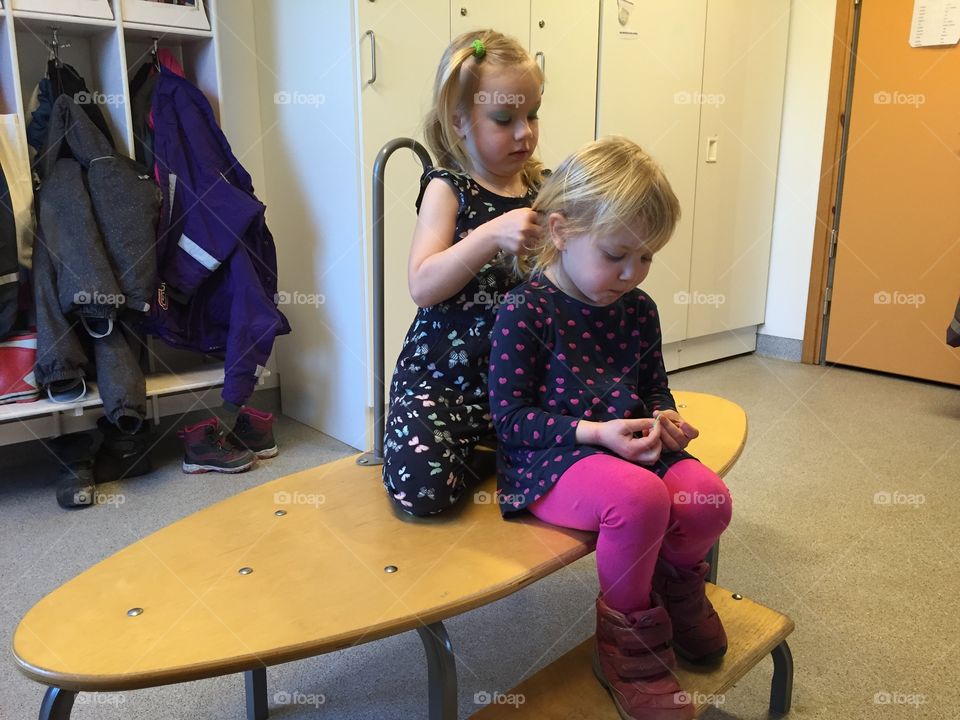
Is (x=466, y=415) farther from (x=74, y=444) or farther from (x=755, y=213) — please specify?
(x=755, y=213)

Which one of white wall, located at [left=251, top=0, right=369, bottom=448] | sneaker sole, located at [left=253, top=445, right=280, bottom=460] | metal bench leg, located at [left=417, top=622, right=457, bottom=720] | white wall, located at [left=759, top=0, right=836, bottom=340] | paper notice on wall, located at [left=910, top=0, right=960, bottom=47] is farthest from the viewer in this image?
white wall, located at [left=759, top=0, right=836, bottom=340]

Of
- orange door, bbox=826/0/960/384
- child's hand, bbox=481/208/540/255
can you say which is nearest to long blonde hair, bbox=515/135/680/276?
child's hand, bbox=481/208/540/255

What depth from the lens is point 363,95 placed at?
2160 mm

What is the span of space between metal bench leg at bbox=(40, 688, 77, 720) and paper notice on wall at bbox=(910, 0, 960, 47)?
3.60m

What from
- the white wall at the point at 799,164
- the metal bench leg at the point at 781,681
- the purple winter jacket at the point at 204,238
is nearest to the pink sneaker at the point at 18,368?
the purple winter jacket at the point at 204,238

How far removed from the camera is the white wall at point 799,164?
339 cm

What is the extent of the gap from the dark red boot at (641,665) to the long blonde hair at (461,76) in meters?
0.78

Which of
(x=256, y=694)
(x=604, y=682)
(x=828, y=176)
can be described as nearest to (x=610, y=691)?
(x=604, y=682)

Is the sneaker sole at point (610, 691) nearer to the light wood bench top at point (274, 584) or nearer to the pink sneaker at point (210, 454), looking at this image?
the light wood bench top at point (274, 584)

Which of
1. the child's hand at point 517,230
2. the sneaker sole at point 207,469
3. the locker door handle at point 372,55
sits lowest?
the sneaker sole at point 207,469

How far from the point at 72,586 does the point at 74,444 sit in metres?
1.49

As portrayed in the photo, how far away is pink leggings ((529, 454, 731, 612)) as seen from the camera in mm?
991

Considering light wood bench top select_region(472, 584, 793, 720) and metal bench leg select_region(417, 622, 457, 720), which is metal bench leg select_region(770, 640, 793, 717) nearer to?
light wood bench top select_region(472, 584, 793, 720)

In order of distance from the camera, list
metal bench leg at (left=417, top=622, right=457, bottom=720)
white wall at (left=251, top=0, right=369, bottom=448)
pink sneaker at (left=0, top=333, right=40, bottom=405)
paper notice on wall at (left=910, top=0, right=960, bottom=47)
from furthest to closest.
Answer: paper notice on wall at (left=910, top=0, right=960, bottom=47), white wall at (left=251, top=0, right=369, bottom=448), pink sneaker at (left=0, top=333, right=40, bottom=405), metal bench leg at (left=417, top=622, right=457, bottom=720)
